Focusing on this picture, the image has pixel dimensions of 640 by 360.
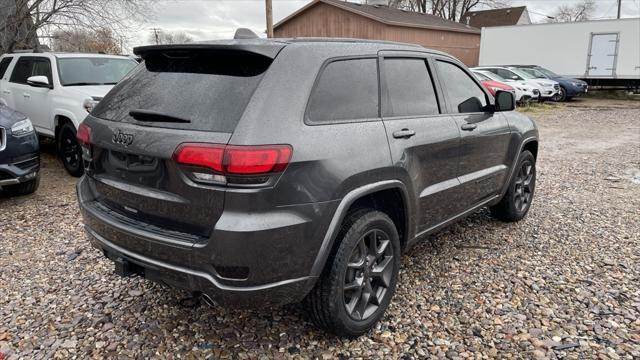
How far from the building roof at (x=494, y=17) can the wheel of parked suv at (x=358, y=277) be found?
159 ft

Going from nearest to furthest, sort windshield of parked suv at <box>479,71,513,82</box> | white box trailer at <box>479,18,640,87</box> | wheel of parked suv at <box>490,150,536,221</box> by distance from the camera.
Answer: wheel of parked suv at <box>490,150,536,221</box> < windshield of parked suv at <box>479,71,513,82</box> < white box trailer at <box>479,18,640,87</box>

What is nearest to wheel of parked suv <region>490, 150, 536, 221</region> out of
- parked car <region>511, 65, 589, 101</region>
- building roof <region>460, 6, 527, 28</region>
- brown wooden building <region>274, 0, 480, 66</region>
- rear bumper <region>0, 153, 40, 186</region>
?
rear bumper <region>0, 153, 40, 186</region>

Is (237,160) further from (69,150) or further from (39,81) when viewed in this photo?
(39,81)

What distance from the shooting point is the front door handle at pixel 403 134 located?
2.83 metres

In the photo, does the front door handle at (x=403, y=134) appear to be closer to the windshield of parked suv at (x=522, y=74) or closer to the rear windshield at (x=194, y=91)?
the rear windshield at (x=194, y=91)

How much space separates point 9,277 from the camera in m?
3.56

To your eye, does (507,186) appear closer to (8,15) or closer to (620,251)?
(620,251)

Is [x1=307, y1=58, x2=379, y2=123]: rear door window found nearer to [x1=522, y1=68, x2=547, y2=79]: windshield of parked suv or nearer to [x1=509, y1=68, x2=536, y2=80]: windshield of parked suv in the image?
[x1=509, y1=68, x2=536, y2=80]: windshield of parked suv

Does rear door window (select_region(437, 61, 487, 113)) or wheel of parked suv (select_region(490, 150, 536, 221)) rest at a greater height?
rear door window (select_region(437, 61, 487, 113))

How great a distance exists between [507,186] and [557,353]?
200 cm

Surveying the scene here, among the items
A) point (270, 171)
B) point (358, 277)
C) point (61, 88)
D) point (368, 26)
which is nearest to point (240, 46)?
point (270, 171)

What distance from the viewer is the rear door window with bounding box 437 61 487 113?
3572 millimetres

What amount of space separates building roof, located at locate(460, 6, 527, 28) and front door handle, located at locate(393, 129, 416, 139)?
4815cm

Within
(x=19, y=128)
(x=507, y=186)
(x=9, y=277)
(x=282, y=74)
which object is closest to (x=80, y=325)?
(x=9, y=277)
